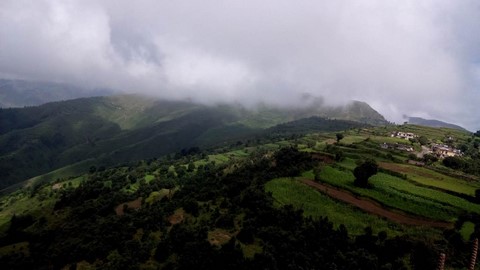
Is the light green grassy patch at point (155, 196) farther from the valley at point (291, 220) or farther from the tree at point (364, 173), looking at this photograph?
the tree at point (364, 173)

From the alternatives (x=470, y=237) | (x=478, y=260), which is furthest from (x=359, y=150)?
(x=478, y=260)

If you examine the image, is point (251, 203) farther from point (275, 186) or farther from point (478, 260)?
point (478, 260)

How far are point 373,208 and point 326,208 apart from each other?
10277 millimetres

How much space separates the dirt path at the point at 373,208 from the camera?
287ft

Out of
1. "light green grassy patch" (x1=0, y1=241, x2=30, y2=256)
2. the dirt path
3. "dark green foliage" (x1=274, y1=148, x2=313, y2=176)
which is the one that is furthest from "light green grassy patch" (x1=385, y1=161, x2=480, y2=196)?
"light green grassy patch" (x1=0, y1=241, x2=30, y2=256)

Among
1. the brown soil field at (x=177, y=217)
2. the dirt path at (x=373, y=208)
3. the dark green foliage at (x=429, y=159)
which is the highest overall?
Result: the dark green foliage at (x=429, y=159)

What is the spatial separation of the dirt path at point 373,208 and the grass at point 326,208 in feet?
5.24

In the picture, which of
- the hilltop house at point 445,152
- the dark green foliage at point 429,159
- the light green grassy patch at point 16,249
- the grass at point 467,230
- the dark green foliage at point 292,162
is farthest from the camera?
the hilltop house at point 445,152

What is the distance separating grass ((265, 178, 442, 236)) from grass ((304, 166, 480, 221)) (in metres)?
6.71

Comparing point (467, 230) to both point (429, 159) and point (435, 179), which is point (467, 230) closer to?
point (435, 179)

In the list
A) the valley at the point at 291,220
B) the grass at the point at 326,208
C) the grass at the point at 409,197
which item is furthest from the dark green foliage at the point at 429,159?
the grass at the point at 326,208

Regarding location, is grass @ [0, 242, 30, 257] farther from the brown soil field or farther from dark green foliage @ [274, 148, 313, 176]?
dark green foliage @ [274, 148, 313, 176]

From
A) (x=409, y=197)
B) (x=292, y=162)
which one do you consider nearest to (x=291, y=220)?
(x=409, y=197)

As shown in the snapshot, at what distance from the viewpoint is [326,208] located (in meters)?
98.1
